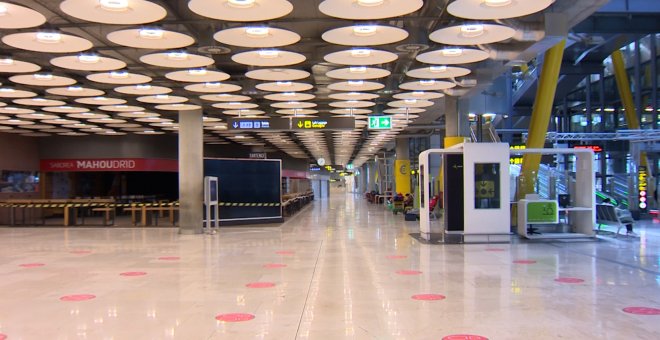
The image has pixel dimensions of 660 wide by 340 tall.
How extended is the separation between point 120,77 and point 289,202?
50.5 feet

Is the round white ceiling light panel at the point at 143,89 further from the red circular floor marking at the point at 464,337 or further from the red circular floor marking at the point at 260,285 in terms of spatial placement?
the red circular floor marking at the point at 464,337

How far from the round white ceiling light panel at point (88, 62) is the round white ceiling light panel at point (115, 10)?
3.30m

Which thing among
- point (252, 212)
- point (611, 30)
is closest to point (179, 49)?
point (252, 212)

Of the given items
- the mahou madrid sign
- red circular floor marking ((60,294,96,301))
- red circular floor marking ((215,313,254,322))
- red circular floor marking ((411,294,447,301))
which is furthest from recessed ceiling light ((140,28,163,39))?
the mahou madrid sign

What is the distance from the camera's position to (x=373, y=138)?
105 ft

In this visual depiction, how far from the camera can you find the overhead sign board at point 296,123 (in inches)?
687

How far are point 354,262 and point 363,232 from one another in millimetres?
6925

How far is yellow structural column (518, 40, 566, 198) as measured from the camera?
1764 cm

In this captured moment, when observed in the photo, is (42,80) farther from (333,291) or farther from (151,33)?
(333,291)

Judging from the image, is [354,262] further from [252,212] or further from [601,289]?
[252,212]

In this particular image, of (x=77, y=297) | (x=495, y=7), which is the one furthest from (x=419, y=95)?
(x=77, y=297)

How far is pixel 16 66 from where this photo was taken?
12109mm

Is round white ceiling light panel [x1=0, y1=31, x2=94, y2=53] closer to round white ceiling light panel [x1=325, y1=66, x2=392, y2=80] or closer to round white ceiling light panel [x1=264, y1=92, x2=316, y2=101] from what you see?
round white ceiling light panel [x1=325, y1=66, x2=392, y2=80]

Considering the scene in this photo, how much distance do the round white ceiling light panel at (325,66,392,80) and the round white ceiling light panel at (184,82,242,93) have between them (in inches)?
123
